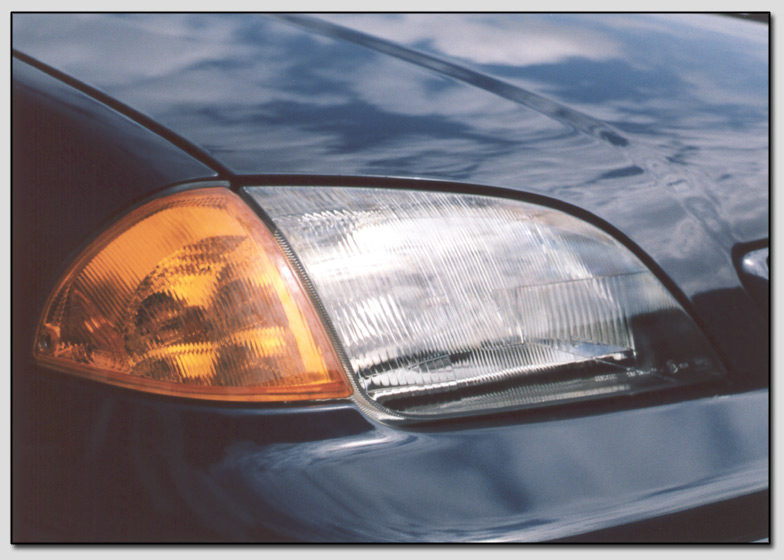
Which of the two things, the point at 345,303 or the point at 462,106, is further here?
the point at 462,106

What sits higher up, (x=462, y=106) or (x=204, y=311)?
(x=462, y=106)

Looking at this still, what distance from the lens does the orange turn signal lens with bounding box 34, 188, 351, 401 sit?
2.94 ft

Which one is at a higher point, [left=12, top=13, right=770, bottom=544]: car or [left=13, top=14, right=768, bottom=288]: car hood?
[left=13, top=14, right=768, bottom=288]: car hood

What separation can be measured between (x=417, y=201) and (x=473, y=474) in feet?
1.06

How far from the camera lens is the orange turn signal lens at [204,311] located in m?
0.90

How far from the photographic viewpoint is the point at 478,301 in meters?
0.95

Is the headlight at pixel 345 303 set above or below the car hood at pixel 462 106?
below

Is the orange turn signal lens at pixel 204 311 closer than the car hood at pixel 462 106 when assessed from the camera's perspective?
Yes

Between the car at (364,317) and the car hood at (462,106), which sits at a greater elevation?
the car hood at (462,106)

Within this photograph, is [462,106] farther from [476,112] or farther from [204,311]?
[204,311]

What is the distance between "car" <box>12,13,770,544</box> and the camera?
863 millimetres

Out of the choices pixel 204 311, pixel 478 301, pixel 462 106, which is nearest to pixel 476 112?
pixel 462 106

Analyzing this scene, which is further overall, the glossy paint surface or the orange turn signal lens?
→ the glossy paint surface

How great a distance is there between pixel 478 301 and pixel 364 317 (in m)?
0.14
